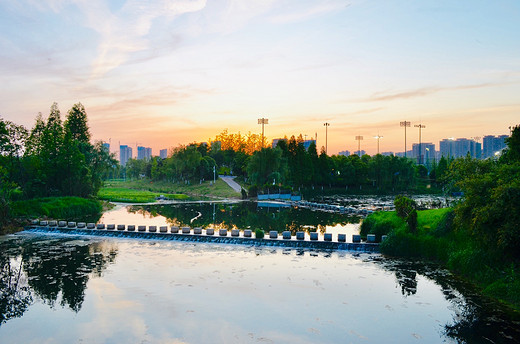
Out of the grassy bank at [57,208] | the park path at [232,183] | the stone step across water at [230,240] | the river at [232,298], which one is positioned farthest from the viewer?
the park path at [232,183]

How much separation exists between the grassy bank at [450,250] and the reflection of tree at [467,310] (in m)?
0.98

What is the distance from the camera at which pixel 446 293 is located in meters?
23.8

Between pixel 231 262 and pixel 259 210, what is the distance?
122 ft

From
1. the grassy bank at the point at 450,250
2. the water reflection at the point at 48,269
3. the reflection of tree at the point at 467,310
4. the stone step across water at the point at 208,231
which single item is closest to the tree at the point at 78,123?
the stone step across water at the point at 208,231

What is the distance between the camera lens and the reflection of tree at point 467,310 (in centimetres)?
1806

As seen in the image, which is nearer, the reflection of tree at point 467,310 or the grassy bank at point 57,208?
the reflection of tree at point 467,310

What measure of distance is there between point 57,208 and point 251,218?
2693 cm

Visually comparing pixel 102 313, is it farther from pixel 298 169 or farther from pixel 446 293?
pixel 298 169

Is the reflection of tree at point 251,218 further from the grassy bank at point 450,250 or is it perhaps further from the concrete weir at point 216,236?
the grassy bank at point 450,250

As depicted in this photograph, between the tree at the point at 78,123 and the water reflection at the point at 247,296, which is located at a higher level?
the tree at the point at 78,123

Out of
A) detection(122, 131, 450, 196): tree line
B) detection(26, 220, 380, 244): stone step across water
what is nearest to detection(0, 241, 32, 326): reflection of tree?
detection(26, 220, 380, 244): stone step across water

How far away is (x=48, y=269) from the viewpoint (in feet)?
93.6

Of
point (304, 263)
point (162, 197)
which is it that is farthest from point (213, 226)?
point (162, 197)

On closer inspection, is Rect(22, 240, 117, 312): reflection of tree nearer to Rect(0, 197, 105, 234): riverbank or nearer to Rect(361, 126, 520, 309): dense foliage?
Rect(0, 197, 105, 234): riverbank
